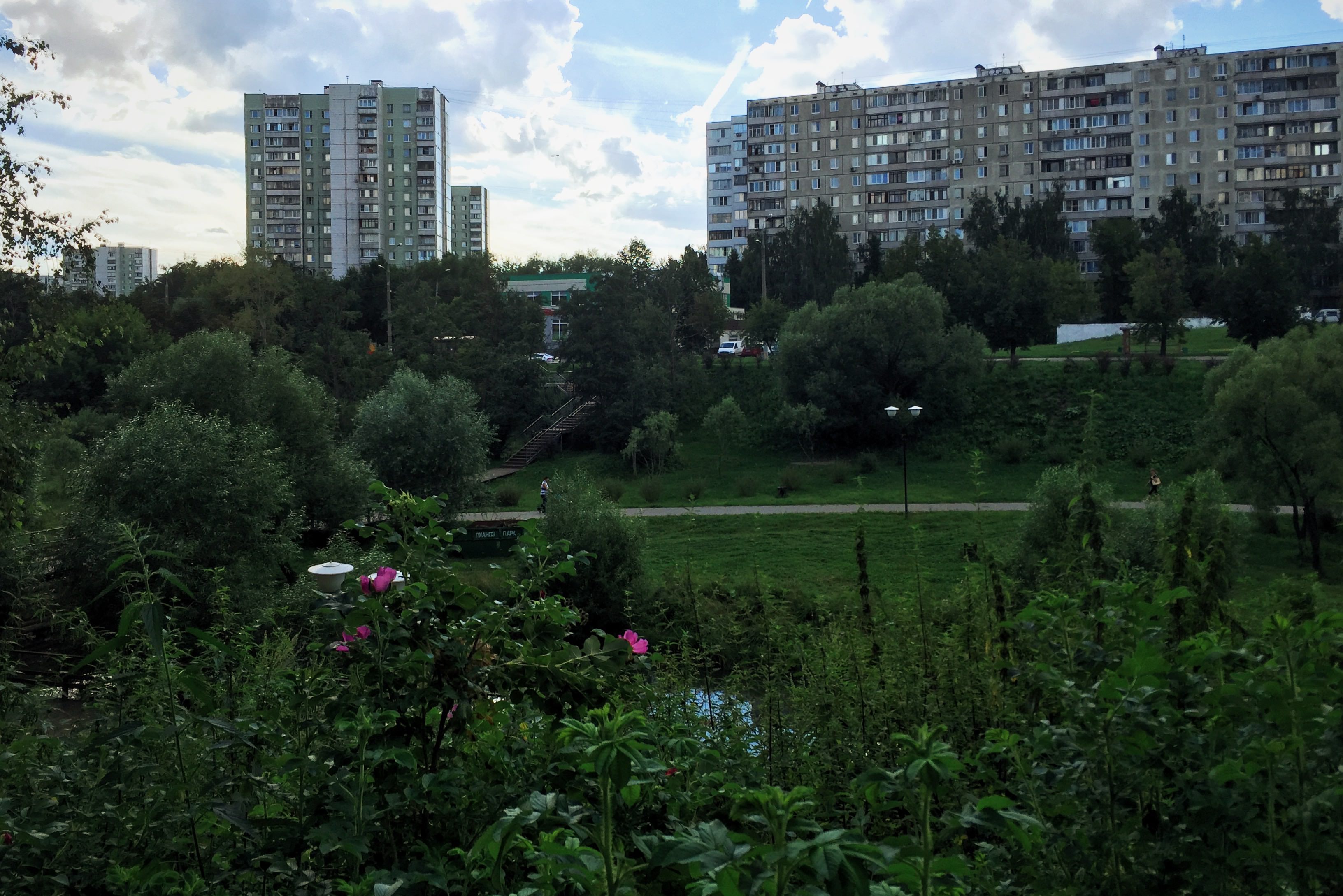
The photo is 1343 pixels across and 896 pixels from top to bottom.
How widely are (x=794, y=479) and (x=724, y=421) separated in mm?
6649

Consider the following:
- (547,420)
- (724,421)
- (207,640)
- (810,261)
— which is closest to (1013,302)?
(724,421)

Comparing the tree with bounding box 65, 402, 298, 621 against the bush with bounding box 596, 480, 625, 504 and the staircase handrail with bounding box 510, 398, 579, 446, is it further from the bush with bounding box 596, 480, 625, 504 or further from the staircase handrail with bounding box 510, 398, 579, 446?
the staircase handrail with bounding box 510, 398, 579, 446

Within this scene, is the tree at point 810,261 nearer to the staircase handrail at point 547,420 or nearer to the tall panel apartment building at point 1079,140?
the tall panel apartment building at point 1079,140

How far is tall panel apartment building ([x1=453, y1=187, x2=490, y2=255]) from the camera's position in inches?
5728

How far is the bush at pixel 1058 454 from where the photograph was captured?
1460 inches

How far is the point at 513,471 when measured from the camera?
45188mm

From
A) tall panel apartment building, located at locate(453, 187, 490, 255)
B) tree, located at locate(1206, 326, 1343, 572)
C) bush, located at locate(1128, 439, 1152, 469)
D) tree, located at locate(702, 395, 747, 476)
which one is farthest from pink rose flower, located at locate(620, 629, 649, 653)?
tall panel apartment building, located at locate(453, 187, 490, 255)

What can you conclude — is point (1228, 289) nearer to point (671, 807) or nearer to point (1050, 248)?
point (1050, 248)

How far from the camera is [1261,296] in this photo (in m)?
43.8

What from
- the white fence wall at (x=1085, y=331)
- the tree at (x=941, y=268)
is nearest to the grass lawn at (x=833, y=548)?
the tree at (x=941, y=268)

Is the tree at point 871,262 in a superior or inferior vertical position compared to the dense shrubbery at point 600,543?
superior

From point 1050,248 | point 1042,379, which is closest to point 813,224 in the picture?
point 1050,248

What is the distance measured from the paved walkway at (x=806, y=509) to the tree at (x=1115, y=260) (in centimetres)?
3142

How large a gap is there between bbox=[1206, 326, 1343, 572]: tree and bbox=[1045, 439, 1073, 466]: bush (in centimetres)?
910
